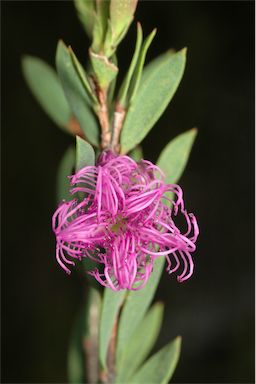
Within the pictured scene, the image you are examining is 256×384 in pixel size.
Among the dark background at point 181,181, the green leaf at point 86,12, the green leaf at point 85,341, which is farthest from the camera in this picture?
the dark background at point 181,181

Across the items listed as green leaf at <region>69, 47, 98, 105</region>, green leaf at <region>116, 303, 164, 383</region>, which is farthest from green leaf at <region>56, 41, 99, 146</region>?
green leaf at <region>116, 303, 164, 383</region>

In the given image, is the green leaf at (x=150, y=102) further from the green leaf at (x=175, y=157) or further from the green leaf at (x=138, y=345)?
the green leaf at (x=138, y=345)

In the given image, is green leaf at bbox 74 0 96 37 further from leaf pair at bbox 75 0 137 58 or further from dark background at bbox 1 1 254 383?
dark background at bbox 1 1 254 383

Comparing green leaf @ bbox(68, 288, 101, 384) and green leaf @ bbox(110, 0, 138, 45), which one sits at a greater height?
green leaf @ bbox(110, 0, 138, 45)

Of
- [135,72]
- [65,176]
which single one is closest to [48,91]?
[65,176]

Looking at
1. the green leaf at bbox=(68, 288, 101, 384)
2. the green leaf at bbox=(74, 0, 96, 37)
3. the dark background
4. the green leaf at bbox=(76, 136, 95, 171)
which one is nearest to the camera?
the green leaf at bbox=(76, 136, 95, 171)

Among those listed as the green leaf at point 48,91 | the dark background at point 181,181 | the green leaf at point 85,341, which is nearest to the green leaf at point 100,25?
the green leaf at point 48,91

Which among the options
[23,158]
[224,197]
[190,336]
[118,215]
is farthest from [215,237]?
[118,215]
